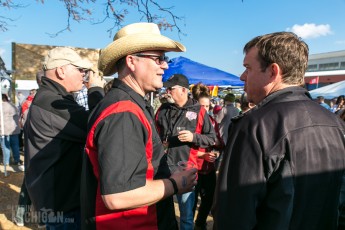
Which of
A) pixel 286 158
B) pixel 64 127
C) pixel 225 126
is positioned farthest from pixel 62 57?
pixel 225 126

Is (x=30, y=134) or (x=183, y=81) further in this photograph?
(x=183, y=81)

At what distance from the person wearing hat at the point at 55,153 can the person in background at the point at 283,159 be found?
1.31 metres

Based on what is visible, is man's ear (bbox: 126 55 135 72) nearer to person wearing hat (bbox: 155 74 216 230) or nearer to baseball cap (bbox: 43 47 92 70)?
baseball cap (bbox: 43 47 92 70)

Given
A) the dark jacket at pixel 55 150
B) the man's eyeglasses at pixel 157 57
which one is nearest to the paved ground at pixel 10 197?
the dark jacket at pixel 55 150

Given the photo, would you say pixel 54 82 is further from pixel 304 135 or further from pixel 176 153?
pixel 304 135

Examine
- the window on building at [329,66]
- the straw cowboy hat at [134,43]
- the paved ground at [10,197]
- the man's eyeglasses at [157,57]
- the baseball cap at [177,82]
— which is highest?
the window on building at [329,66]

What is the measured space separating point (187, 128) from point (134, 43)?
Answer: 6.81 ft

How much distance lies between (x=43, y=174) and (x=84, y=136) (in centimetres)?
46

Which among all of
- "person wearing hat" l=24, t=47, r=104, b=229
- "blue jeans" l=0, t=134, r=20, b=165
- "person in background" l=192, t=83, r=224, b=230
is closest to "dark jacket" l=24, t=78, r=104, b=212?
"person wearing hat" l=24, t=47, r=104, b=229

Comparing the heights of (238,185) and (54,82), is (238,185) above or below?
below

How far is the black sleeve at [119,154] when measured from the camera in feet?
4.40

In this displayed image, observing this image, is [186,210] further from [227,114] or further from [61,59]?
[227,114]

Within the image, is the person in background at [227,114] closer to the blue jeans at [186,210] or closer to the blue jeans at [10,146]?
the blue jeans at [186,210]

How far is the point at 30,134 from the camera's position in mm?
2359
